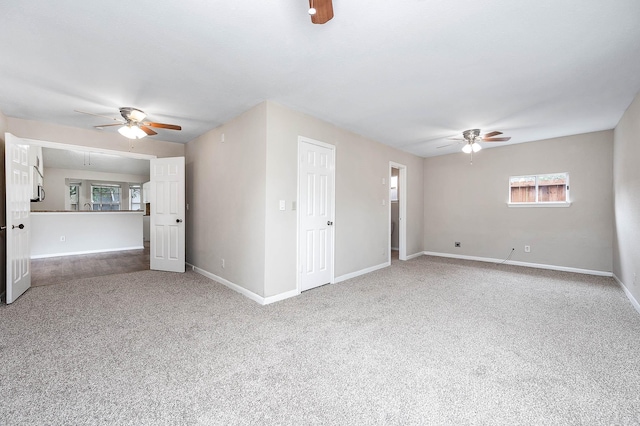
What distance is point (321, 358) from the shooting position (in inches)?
82.3

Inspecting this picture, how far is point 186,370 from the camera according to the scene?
1.92 metres

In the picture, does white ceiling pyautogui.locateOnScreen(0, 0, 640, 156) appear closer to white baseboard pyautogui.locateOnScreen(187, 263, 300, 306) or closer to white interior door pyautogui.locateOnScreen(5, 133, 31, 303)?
white interior door pyautogui.locateOnScreen(5, 133, 31, 303)

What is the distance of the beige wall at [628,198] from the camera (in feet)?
10.3

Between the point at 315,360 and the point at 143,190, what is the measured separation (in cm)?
978

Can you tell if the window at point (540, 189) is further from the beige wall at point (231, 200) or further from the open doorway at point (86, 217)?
the open doorway at point (86, 217)

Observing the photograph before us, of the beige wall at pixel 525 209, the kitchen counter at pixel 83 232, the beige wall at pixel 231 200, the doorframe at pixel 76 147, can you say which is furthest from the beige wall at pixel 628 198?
A: the kitchen counter at pixel 83 232

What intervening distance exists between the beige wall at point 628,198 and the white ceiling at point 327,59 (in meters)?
0.33

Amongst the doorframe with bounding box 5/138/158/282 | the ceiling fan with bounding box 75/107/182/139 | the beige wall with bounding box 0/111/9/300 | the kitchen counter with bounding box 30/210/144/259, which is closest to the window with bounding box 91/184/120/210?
the kitchen counter with bounding box 30/210/144/259

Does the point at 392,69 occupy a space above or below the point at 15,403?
above

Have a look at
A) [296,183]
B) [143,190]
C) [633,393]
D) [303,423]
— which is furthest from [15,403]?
[143,190]

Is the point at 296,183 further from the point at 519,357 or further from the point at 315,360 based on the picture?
the point at 519,357

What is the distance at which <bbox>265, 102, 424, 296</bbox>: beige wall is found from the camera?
334 centimetres

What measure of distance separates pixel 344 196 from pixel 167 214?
322 cm

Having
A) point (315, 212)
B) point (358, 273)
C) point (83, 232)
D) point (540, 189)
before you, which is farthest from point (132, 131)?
point (540, 189)
